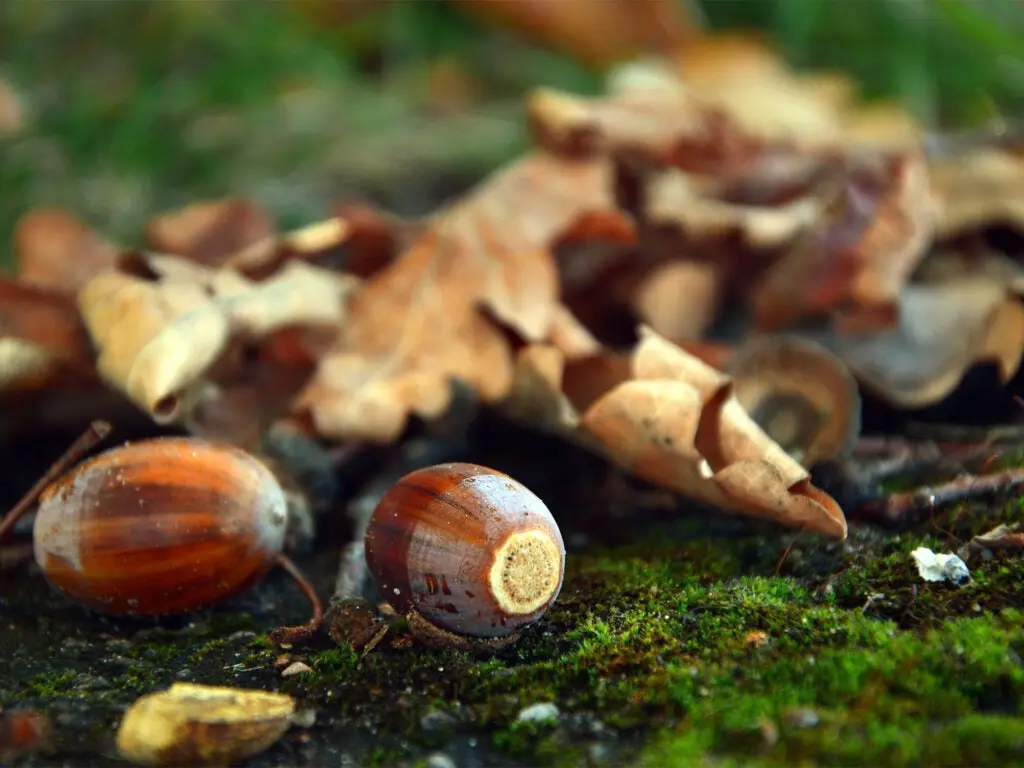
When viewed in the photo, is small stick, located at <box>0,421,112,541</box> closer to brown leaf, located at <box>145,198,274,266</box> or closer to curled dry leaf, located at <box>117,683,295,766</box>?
curled dry leaf, located at <box>117,683,295,766</box>

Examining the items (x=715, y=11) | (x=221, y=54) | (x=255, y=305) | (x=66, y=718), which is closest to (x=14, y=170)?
(x=221, y=54)

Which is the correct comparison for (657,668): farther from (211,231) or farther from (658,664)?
(211,231)

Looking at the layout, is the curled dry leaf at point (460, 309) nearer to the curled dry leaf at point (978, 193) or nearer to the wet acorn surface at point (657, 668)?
the wet acorn surface at point (657, 668)

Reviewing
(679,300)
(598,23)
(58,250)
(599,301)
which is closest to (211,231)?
(58,250)

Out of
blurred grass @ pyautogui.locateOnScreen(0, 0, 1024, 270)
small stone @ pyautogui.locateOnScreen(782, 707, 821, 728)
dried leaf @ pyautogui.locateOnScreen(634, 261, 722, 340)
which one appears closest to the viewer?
small stone @ pyautogui.locateOnScreen(782, 707, 821, 728)

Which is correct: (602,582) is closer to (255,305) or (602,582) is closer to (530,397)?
(530,397)

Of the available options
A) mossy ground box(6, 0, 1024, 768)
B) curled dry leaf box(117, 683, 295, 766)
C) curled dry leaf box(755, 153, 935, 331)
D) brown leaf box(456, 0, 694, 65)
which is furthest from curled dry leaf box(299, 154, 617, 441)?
brown leaf box(456, 0, 694, 65)
